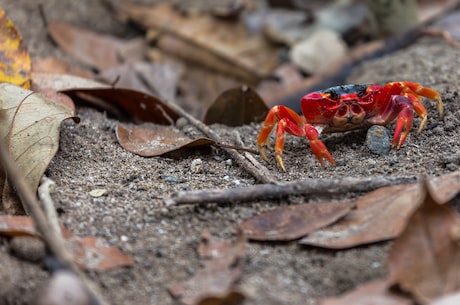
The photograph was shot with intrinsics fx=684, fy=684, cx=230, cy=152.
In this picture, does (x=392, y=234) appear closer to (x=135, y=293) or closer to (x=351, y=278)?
(x=351, y=278)

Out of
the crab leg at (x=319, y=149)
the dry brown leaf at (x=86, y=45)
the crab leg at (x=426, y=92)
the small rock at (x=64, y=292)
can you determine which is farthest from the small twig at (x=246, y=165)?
the dry brown leaf at (x=86, y=45)

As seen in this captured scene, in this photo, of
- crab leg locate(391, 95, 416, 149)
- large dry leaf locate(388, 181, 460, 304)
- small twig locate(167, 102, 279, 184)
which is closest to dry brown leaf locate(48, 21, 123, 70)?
small twig locate(167, 102, 279, 184)

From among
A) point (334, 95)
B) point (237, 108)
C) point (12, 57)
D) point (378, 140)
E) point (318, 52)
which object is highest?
point (12, 57)

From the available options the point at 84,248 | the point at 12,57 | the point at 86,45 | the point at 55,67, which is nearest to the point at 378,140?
the point at 84,248

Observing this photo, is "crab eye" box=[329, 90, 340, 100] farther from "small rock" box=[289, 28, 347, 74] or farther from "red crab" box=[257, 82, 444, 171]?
"small rock" box=[289, 28, 347, 74]

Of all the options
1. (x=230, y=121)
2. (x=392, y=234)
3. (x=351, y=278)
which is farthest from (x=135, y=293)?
(x=230, y=121)

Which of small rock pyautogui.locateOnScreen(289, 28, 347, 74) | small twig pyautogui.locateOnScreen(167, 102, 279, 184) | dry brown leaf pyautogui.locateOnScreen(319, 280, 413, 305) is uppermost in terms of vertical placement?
dry brown leaf pyautogui.locateOnScreen(319, 280, 413, 305)

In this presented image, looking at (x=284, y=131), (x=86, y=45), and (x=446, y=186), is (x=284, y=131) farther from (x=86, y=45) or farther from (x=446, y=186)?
(x=86, y=45)

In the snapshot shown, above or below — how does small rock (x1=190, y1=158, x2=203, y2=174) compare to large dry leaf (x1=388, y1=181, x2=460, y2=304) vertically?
below
